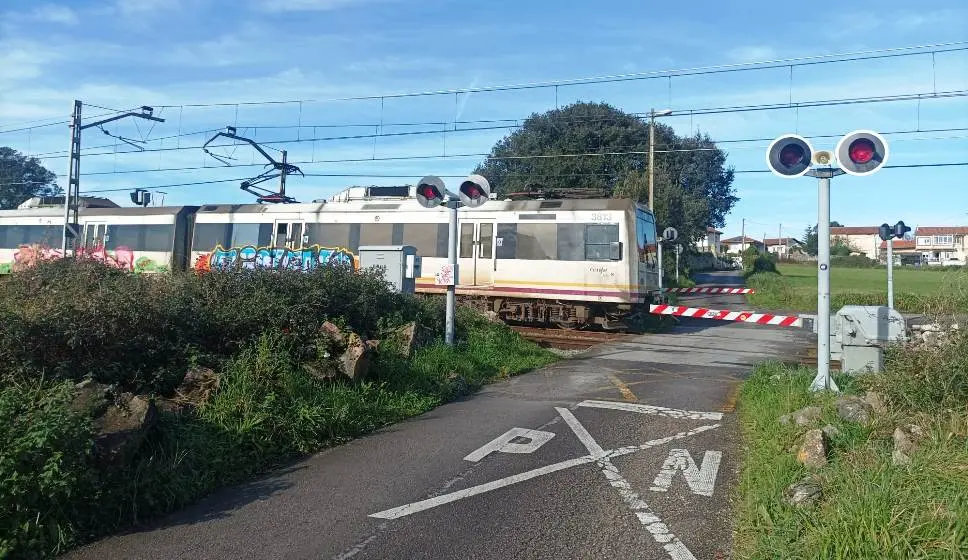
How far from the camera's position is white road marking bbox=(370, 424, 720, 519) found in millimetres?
4824

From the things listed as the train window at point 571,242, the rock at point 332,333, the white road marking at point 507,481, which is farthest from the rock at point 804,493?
the train window at point 571,242

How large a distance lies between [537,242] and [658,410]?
9.58 metres

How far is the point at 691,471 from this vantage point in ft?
19.0

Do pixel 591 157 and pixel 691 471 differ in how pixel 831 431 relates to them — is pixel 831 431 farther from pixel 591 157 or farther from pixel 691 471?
pixel 591 157

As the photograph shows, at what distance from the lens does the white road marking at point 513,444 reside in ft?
20.3

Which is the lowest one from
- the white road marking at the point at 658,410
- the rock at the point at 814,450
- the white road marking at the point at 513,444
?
the white road marking at the point at 513,444

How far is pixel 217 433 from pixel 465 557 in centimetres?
258

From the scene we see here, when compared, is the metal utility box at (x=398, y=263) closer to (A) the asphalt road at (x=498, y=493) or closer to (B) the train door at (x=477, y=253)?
(A) the asphalt road at (x=498, y=493)

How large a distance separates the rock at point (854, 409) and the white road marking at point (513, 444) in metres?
2.54

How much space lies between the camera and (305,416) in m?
6.38

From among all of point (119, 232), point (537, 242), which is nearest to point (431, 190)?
point (537, 242)

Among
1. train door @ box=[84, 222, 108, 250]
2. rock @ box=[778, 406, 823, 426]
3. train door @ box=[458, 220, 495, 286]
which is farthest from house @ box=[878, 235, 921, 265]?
rock @ box=[778, 406, 823, 426]

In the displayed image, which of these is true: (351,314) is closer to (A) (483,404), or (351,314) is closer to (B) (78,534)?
(A) (483,404)

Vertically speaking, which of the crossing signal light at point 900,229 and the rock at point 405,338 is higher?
the crossing signal light at point 900,229
